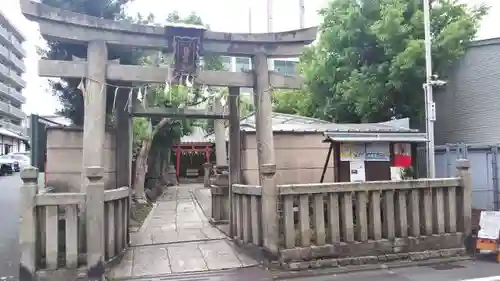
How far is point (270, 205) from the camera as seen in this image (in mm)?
7086

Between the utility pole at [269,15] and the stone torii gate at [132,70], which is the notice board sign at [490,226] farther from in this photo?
the utility pole at [269,15]

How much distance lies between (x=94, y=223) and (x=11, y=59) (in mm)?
58594

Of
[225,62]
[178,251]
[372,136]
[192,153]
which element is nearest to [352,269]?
[178,251]

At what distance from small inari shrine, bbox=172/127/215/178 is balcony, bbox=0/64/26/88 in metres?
34.4

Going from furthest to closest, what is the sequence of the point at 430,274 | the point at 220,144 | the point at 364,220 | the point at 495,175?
the point at 220,144, the point at 495,175, the point at 364,220, the point at 430,274

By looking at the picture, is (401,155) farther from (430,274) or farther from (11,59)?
(11,59)

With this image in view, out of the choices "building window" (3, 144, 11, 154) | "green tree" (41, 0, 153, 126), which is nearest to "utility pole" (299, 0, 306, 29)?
"green tree" (41, 0, 153, 126)

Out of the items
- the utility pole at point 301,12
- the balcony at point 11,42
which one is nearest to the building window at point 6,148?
the balcony at point 11,42

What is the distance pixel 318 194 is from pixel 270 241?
1194mm

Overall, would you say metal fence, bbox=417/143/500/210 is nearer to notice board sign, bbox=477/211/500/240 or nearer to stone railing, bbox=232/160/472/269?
notice board sign, bbox=477/211/500/240

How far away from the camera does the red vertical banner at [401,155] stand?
9.95 metres

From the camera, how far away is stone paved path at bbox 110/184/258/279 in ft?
22.7

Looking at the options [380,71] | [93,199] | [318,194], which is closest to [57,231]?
[93,199]

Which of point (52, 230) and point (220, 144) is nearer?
point (52, 230)
